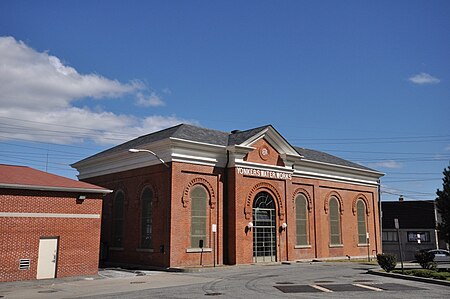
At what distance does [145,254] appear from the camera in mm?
30891

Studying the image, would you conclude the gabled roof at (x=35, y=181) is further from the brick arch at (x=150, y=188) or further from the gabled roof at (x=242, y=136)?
the gabled roof at (x=242, y=136)

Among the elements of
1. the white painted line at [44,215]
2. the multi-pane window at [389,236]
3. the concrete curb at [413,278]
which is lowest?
the concrete curb at [413,278]

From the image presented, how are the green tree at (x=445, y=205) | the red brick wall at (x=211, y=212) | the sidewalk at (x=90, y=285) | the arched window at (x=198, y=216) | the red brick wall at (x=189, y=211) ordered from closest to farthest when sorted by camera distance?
the sidewalk at (x=90, y=285) → the green tree at (x=445, y=205) → the red brick wall at (x=189, y=211) → the red brick wall at (x=211, y=212) → the arched window at (x=198, y=216)

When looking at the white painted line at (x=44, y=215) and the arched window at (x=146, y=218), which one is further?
the arched window at (x=146, y=218)

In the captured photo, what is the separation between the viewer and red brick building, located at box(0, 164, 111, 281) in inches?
886

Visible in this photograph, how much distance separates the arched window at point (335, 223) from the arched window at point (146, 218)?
55.7 feet

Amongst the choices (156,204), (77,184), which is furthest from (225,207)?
(77,184)

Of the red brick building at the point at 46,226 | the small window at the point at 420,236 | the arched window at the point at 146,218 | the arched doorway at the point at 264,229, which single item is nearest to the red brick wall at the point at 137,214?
the arched window at the point at 146,218

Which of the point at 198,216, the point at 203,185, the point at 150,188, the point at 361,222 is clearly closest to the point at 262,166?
the point at 203,185

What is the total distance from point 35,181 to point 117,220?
11.1 m

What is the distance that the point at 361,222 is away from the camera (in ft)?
144

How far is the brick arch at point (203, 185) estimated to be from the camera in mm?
30047

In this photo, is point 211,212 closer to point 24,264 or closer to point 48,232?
point 48,232

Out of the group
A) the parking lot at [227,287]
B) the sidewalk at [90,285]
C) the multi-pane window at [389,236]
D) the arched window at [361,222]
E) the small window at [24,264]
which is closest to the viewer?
the parking lot at [227,287]
